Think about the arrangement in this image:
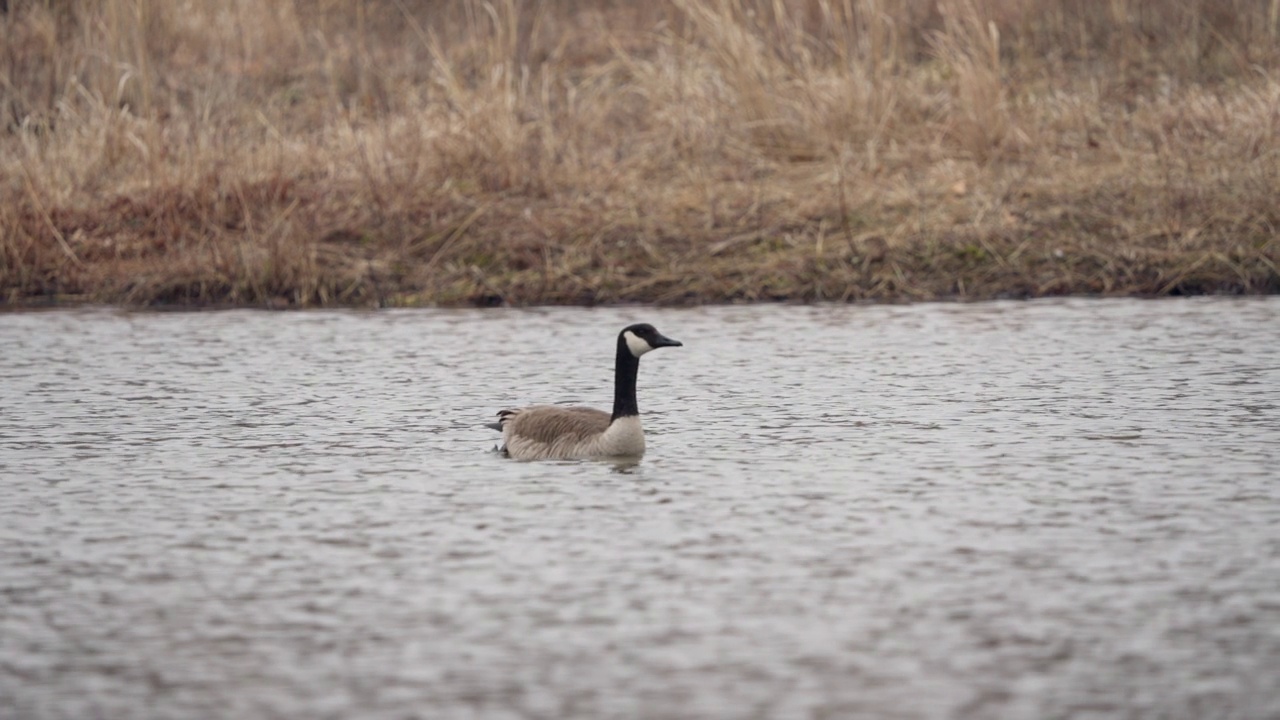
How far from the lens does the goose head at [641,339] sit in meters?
9.43

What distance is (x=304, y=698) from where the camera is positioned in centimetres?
537

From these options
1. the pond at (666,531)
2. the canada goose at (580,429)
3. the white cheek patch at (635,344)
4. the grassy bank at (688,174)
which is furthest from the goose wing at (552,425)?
the grassy bank at (688,174)

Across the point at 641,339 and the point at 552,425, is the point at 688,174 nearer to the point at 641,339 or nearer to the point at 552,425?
the point at 641,339

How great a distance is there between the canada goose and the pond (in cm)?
10

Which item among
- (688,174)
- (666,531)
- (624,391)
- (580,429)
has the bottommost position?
(666,531)

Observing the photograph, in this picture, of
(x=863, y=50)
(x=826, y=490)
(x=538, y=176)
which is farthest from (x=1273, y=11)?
(x=826, y=490)

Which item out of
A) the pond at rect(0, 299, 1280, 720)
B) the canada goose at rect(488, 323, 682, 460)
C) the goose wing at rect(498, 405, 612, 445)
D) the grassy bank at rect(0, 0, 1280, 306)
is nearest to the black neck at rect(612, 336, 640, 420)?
the canada goose at rect(488, 323, 682, 460)

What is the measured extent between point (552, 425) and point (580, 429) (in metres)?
0.13

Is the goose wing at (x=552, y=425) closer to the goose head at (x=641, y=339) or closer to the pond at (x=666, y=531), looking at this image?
the pond at (x=666, y=531)

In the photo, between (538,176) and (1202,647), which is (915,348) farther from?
(1202,647)

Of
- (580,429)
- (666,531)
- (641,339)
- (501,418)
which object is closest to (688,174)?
(641,339)

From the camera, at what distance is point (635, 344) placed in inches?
372

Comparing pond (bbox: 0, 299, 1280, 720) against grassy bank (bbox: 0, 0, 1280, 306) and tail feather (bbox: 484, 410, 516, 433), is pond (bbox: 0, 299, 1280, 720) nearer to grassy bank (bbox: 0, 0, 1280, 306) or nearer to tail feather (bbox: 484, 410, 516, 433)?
tail feather (bbox: 484, 410, 516, 433)

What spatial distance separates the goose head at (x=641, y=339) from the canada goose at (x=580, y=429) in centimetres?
9
